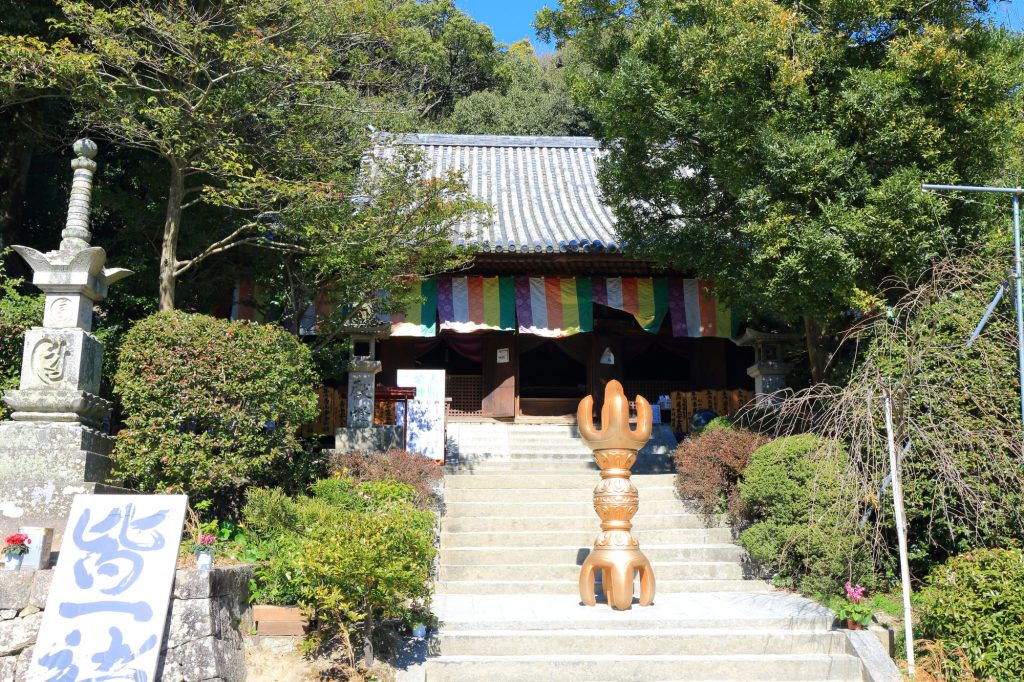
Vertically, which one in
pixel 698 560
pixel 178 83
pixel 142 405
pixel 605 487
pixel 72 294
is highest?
pixel 178 83

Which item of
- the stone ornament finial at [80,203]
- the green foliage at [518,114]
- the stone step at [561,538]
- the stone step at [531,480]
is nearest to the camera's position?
the stone ornament finial at [80,203]

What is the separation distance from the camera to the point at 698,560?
8531 millimetres

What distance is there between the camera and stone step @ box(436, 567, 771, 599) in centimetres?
789

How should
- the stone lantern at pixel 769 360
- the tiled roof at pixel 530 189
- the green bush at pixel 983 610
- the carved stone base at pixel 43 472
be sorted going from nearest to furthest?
the green bush at pixel 983 610
the carved stone base at pixel 43 472
the stone lantern at pixel 769 360
the tiled roof at pixel 530 189

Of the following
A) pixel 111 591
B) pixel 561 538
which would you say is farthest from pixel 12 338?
pixel 561 538

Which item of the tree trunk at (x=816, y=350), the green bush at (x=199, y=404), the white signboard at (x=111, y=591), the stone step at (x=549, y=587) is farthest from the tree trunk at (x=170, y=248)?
the tree trunk at (x=816, y=350)

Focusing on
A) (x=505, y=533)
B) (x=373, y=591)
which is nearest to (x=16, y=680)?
(x=373, y=591)

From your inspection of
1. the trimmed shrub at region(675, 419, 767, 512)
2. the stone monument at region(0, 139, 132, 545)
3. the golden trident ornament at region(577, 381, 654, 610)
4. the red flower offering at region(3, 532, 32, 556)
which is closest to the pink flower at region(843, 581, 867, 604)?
the golden trident ornament at region(577, 381, 654, 610)

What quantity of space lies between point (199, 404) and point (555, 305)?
24.6ft

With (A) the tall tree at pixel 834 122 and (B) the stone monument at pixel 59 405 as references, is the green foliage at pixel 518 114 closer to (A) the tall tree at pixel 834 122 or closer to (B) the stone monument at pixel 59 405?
(A) the tall tree at pixel 834 122

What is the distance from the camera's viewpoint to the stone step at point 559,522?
9.14m

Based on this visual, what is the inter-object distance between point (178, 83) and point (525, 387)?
871 cm

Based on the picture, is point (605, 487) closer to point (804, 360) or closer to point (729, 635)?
point (729, 635)

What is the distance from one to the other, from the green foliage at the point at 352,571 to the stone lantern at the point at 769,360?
22.3 ft
